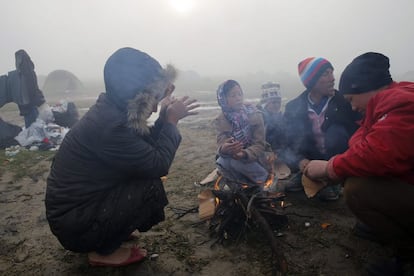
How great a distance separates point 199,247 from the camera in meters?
3.23

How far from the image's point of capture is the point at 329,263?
2.80m

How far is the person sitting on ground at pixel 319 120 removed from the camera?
155 inches

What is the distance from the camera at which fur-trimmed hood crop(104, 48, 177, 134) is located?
2598 mm

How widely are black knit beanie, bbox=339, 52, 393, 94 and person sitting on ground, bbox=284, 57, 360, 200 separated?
118 centimetres

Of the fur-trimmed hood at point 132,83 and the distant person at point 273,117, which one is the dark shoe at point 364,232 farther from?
the fur-trimmed hood at point 132,83

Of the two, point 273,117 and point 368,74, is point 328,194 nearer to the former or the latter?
point 273,117

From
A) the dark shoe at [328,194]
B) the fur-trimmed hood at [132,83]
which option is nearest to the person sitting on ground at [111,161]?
the fur-trimmed hood at [132,83]

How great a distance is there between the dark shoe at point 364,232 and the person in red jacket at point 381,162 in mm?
543

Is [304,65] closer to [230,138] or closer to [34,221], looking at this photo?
[230,138]

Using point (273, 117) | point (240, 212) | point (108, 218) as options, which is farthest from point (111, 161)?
point (273, 117)

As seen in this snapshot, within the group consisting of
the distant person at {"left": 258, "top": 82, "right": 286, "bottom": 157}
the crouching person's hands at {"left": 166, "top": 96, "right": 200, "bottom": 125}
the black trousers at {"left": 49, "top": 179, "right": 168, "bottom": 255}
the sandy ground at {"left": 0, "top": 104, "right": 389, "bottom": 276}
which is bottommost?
the sandy ground at {"left": 0, "top": 104, "right": 389, "bottom": 276}

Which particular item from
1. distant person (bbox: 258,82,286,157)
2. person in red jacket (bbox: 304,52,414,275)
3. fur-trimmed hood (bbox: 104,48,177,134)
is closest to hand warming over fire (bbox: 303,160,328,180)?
person in red jacket (bbox: 304,52,414,275)

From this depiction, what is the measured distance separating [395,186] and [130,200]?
2143 mm

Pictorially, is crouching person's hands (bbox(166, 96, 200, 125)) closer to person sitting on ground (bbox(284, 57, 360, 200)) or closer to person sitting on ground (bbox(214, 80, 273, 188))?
person sitting on ground (bbox(214, 80, 273, 188))
